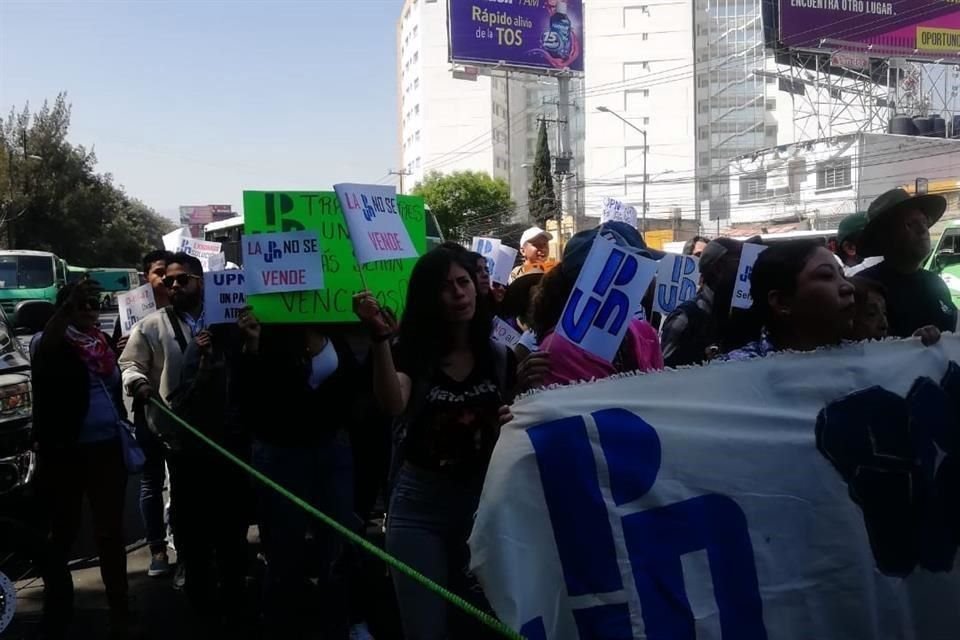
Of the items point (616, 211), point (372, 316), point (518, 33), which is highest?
point (518, 33)

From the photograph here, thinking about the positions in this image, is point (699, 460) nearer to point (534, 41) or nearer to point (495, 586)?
point (495, 586)

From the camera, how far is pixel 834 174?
143 feet

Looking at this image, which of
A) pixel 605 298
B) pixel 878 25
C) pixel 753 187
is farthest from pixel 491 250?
pixel 878 25

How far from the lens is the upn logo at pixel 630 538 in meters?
2.36

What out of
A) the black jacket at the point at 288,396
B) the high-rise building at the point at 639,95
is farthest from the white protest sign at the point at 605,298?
the high-rise building at the point at 639,95

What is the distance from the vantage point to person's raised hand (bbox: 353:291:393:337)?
321 centimetres

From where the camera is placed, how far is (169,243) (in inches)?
303

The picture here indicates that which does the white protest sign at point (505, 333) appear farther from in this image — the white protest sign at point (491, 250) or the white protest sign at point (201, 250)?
the white protest sign at point (201, 250)

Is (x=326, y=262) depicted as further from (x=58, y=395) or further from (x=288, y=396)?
(x=58, y=395)

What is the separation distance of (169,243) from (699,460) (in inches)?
245

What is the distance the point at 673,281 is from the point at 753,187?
148 feet

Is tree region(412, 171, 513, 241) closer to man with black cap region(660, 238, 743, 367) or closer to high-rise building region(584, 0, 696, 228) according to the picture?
high-rise building region(584, 0, 696, 228)

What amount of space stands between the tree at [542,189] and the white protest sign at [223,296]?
5890 centimetres

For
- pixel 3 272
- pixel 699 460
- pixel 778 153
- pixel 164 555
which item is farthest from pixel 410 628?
pixel 778 153
